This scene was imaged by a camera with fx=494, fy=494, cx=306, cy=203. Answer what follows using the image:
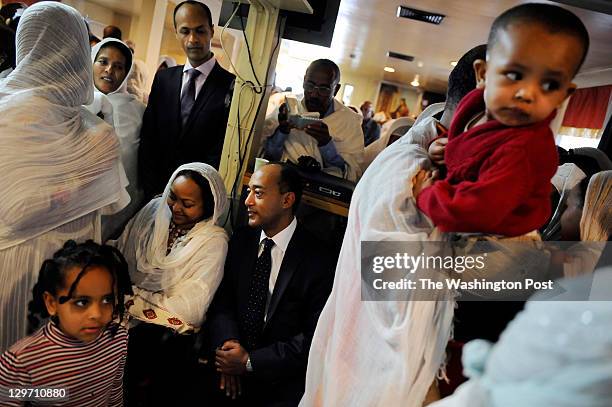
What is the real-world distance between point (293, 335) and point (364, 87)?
363 inches

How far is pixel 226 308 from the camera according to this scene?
177 cm

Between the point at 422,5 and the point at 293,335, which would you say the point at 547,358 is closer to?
the point at 293,335

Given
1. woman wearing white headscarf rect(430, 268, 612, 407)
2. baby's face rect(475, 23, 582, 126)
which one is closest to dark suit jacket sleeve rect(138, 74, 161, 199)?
baby's face rect(475, 23, 582, 126)

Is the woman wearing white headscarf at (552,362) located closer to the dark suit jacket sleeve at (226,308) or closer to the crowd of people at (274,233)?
the crowd of people at (274,233)

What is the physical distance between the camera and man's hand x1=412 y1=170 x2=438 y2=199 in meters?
0.95

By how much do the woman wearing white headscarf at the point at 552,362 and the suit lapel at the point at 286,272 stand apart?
1234mm

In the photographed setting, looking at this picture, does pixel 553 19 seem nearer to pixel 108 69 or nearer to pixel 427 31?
pixel 108 69

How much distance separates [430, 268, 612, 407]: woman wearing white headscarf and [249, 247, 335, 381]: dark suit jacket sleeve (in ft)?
3.95

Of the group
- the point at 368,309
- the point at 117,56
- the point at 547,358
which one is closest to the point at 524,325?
the point at 547,358

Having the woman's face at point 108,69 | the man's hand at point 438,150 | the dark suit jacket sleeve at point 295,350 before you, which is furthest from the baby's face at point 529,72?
the woman's face at point 108,69

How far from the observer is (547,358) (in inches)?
16.6

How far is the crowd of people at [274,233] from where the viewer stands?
0.74 m

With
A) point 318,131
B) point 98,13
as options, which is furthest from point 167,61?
point 318,131

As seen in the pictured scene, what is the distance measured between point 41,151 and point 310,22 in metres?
1.28
